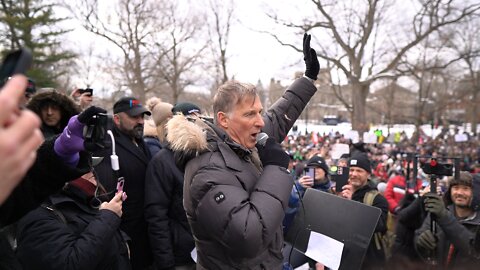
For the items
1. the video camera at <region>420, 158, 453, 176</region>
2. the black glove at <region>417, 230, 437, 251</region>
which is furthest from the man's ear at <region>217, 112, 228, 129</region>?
the black glove at <region>417, 230, 437, 251</region>

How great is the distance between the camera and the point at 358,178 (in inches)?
159

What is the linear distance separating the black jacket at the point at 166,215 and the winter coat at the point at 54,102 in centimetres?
79

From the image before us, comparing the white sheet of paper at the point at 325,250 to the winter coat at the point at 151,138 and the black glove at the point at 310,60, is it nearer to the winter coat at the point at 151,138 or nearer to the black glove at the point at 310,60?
the black glove at the point at 310,60

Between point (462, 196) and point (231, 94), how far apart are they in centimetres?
261

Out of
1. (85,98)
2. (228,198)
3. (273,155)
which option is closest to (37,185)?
(228,198)

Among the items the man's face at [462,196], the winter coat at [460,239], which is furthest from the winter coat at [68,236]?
the man's face at [462,196]

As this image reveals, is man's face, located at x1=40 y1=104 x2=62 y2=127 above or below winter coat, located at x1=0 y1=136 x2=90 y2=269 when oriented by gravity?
above

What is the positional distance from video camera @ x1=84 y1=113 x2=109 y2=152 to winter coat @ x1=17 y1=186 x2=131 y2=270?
2.75 feet

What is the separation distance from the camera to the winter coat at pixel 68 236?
1.95 meters

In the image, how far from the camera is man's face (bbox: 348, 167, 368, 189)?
13.2ft

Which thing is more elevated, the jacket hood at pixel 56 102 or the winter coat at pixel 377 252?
the jacket hood at pixel 56 102

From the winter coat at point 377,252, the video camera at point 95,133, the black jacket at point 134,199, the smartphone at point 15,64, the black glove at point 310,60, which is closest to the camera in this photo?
the smartphone at point 15,64

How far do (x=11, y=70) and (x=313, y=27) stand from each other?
24883 mm

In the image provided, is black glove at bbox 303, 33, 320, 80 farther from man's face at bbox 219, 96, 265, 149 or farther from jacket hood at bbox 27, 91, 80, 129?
jacket hood at bbox 27, 91, 80, 129
